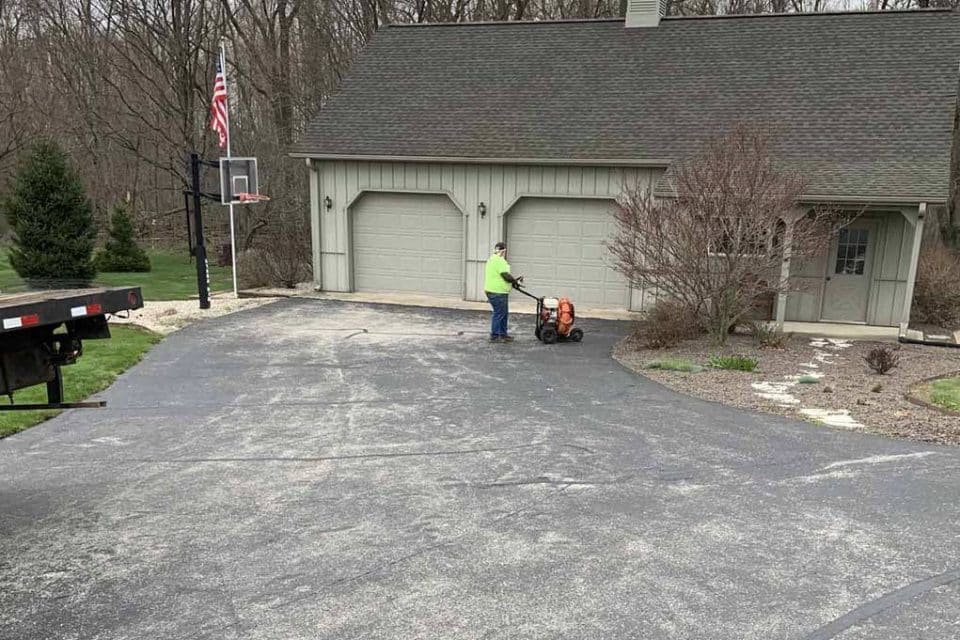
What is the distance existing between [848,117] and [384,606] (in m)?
13.7

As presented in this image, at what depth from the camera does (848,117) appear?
46.0ft

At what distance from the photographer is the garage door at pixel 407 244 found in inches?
649

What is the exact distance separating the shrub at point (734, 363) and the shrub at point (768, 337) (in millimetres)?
1214

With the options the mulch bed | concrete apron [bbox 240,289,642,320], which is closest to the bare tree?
the mulch bed

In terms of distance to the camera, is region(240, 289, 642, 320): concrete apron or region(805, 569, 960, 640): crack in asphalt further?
region(240, 289, 642, 320): concrete apron

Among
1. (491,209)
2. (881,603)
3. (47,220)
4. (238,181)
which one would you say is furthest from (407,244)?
(881,603)

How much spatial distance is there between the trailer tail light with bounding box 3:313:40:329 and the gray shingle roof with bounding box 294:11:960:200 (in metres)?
11.8

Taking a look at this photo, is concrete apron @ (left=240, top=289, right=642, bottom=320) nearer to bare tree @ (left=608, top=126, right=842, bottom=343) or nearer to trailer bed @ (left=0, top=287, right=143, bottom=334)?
bare tree @ (left=608, top=126, right=842, bottom=343)

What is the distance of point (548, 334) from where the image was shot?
38.2 feet

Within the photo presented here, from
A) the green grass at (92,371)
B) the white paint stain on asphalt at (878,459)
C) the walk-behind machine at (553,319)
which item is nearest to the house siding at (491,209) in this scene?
the walk-behind machine at (553,319)

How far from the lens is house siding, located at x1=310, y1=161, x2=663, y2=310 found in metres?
15.1

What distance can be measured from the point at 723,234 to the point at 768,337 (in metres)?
1.93

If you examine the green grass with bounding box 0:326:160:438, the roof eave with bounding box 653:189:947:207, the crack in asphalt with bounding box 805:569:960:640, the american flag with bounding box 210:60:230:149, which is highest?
the american flag with bounding box 210:60:230:149

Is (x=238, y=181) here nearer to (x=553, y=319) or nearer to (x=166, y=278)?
(x=166, y=278)
